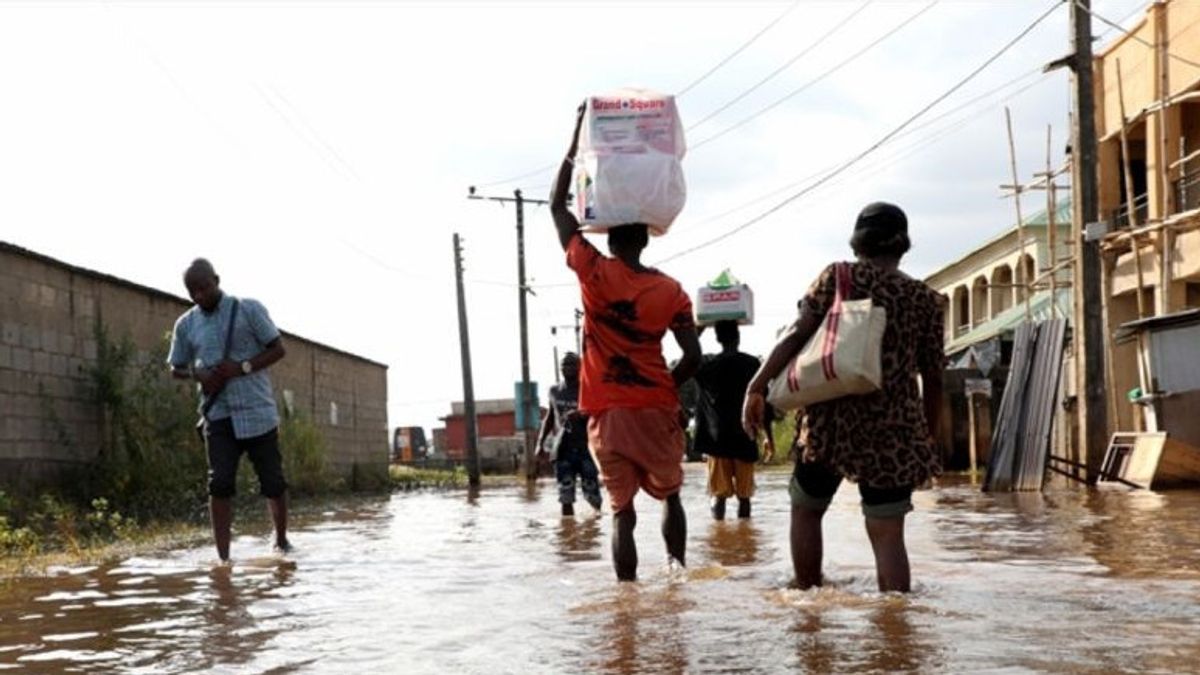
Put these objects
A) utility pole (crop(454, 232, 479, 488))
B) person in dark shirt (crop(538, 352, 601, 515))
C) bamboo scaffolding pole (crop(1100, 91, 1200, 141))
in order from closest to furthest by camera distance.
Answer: person in dark shirt (crop(538, 352, 601, 515)) → bamboo scaffolding pole (crop(1100, 91, 1200, 141)) → utility pole (crop(454, 232, 479, 488))

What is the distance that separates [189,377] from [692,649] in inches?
177

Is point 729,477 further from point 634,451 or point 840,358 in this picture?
point 840,358

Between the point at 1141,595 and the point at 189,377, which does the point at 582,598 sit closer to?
the point at 1141,595

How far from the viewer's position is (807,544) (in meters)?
5.14

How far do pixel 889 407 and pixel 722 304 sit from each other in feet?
21.1

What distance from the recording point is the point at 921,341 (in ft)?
16.4

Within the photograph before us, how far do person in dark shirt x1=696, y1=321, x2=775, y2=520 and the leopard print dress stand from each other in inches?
183

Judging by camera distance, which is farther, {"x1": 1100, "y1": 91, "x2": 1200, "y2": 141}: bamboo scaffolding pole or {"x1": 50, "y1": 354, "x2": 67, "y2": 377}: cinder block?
{"x1": 1100, "y1": 91, "x2": 1200, "y2": 141}: bamboo scaffolding pole

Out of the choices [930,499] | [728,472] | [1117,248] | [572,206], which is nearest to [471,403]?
[1117,248]

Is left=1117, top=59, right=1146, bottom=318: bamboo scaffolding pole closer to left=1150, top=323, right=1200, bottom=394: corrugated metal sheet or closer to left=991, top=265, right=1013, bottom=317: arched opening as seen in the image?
left=1150, top=323, right=1200, bottom=394: corrugated metal sheet

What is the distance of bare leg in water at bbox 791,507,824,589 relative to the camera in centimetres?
512

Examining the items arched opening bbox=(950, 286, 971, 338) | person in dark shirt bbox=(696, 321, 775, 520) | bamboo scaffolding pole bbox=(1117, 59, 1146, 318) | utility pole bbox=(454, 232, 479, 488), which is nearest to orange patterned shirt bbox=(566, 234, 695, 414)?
person in dark shirt bbox=(696, 321, 775, 520)

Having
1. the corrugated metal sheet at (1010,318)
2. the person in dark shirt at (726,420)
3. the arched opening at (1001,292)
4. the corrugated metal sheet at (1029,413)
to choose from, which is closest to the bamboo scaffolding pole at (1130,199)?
the corrugated metal sheet at (1010,318)

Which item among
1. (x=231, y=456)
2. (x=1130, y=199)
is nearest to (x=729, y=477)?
(x=231, y=456)
